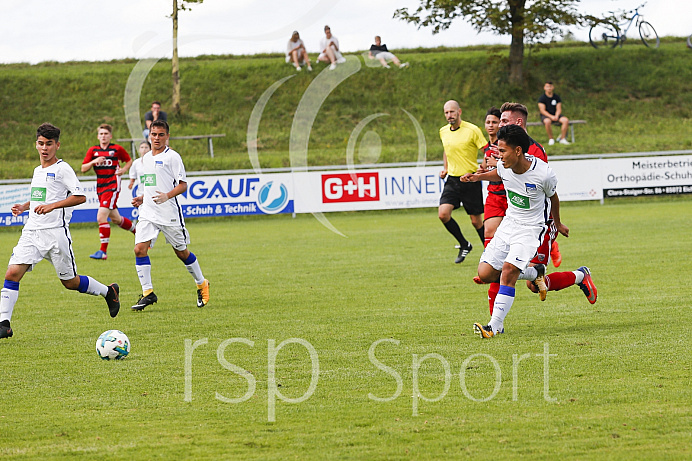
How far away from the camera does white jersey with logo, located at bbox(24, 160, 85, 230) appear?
8.23m

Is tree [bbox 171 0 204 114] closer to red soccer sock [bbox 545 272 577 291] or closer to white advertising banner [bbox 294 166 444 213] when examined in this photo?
white advertising banner [bbox 294 166 444 213]

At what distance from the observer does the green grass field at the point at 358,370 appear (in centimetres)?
445

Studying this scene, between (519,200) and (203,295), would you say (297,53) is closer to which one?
(203,295)

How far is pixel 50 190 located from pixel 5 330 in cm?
141

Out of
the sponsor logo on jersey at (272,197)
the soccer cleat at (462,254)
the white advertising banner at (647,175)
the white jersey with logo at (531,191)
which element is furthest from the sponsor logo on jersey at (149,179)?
the white advertising banner at (647,175)

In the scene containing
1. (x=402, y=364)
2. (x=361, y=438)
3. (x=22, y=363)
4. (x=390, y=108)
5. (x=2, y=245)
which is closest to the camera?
(x=361, y=438)

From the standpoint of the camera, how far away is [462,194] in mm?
12562

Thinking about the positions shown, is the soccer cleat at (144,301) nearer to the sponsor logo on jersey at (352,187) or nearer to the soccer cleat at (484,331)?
the soccer cleat at (484,331)

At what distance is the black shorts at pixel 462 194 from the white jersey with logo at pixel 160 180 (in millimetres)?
4342

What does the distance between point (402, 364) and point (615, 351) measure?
1618mm

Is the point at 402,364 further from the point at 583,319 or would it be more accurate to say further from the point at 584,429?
the point at 583,319

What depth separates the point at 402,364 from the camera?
20.2ft

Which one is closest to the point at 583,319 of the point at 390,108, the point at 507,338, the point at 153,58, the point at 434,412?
the point at 507,338

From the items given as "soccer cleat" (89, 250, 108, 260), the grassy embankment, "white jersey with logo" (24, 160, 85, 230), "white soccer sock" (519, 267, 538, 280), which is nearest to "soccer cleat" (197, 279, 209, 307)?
"white jersey with logo" (24, 160, 85, 230)
